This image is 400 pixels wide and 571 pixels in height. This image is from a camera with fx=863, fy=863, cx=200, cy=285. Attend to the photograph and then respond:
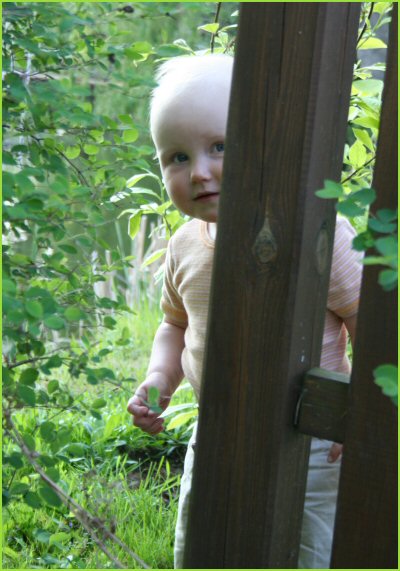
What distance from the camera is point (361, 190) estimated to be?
1062 millimetres

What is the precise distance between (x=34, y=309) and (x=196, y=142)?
526 millimetres

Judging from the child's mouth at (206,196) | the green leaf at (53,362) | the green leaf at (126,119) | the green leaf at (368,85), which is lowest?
the green leaf at (53,362)

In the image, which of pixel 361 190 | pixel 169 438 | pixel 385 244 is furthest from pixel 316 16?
pixel 169 438

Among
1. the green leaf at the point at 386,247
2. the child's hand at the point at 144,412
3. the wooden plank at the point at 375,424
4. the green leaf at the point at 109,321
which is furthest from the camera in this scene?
the child's hand at the point at 144,412

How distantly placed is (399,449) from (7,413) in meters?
0.59

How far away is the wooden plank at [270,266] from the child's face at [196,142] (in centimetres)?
32

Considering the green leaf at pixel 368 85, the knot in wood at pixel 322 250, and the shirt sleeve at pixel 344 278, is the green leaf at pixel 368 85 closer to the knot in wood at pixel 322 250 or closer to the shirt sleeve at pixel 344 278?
the shirt sleeve at pixel 344 278

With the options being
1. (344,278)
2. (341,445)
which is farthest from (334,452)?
(344,278)

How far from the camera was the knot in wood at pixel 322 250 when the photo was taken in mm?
1214

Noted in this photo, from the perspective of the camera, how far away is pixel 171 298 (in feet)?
6.23

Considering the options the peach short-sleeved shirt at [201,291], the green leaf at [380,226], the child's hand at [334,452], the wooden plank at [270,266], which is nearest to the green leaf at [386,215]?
the green leaf at [380,226]

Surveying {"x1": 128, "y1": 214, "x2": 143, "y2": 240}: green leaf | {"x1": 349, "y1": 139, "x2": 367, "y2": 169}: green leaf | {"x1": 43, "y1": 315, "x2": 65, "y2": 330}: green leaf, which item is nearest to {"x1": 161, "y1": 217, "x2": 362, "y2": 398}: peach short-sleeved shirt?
{"x1": 128, "y1": 214, "x2": 143, "y2": 240}: green leaf

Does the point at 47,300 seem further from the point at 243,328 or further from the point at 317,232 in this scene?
the point at 317,232

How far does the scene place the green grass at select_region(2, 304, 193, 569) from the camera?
1.98 meters
